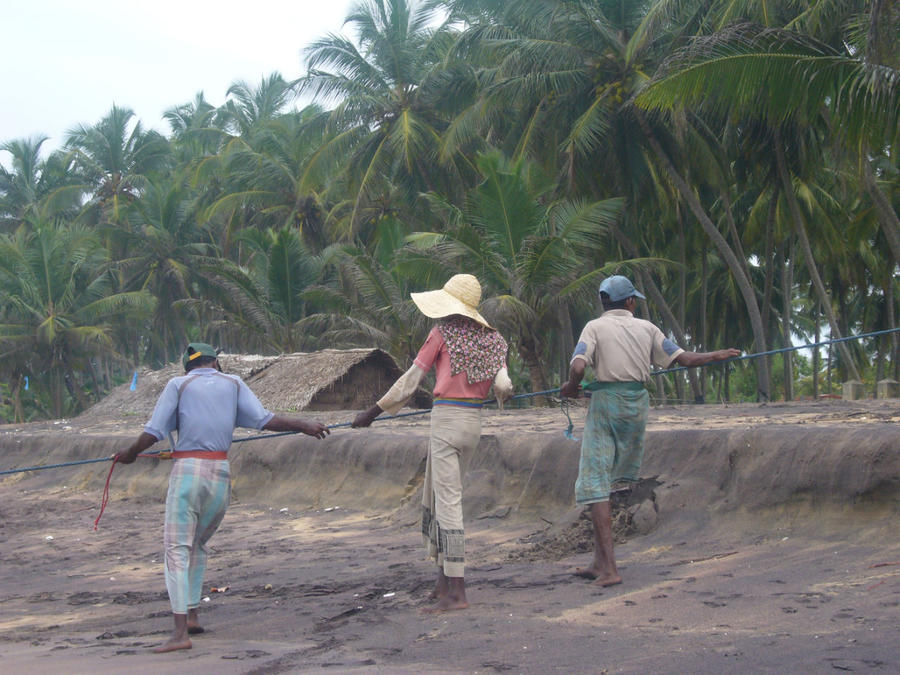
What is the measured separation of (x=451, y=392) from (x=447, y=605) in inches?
46.6

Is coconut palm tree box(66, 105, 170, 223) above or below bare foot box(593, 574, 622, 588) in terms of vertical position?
above

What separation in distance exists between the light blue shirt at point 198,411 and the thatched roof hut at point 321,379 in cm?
1148

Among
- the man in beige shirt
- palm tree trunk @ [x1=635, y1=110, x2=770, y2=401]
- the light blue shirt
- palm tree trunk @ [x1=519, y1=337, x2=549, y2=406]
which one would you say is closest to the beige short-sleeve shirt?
the man in beige shirt

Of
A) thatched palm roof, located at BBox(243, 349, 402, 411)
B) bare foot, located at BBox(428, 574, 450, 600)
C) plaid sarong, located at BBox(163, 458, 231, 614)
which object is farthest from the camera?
thatched palm roof, located at BBox(243, 349, 402, 411)

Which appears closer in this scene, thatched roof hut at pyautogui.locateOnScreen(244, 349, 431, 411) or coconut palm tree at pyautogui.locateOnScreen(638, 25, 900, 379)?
coconut palm tree at pyautogui.locateOnScreen(638, 25, 900, 379)

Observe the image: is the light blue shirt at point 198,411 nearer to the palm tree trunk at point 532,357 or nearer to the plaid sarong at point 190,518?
the plaid sarong at point 190,518

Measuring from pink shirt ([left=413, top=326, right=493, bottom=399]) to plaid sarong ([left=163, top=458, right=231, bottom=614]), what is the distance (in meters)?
1.27

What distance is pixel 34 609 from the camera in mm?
6957

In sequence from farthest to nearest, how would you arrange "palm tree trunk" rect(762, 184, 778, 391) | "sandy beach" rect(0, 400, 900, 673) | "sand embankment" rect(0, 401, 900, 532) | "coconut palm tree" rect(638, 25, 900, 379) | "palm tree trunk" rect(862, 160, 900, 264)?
"palm tree trunk" rect(762, 184, 778, 391) → "palm tree trunk" rect(862, 160, 900, 264) → "coconut palm tree" rect(638, 25, 900, 379) → "sand embankment" rect(0, 401, 900, 532) → "sandy beach" rect(0, 400, 900, 673)

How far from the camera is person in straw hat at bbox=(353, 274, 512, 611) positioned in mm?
5625

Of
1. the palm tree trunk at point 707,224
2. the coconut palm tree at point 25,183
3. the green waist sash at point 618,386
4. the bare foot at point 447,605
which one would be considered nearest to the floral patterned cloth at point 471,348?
the green waist sash at point 618,386

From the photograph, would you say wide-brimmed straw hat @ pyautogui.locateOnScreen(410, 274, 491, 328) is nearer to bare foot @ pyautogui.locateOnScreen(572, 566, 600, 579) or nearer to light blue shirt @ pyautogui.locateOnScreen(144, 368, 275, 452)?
light blue shirt @ pyautogui.locateOnScreen(144, 368, 275, 452)

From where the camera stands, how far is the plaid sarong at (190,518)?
5.33 metres

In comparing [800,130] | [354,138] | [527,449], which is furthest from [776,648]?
[354,138]
